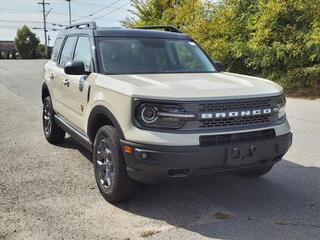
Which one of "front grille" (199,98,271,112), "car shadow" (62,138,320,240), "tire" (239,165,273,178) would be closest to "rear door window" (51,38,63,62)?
"car shadow" (62,138,320,240)

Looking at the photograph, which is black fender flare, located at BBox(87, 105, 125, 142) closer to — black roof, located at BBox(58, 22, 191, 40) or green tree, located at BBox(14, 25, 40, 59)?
black roof, located at BBox(58, 22, 191, 40)

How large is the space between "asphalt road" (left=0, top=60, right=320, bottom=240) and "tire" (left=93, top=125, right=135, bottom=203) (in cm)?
15

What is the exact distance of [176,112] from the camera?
155 inches

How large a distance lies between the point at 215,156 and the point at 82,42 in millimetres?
2688

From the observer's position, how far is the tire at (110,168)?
4277 millimetres

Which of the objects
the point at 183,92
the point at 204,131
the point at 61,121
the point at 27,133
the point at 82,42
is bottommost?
the point at 27,133

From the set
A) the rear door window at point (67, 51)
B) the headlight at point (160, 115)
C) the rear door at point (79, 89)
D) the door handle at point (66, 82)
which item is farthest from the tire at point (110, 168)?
the rear door window at point (67, 51)

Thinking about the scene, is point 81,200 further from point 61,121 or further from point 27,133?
point 27,133

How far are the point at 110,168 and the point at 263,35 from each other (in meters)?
10.1

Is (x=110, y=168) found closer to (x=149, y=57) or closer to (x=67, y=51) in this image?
(x=149, y=57)

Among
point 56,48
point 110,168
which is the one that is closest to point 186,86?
point 110,168

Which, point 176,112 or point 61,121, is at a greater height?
point 176,112

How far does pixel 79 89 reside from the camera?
5.32 m

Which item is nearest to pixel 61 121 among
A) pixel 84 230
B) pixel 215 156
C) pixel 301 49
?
pixel 84 230
